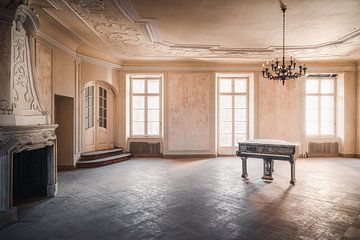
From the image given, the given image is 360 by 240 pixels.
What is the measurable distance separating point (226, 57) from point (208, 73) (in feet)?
3.70

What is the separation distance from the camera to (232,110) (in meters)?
10.2

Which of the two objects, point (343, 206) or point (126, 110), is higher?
point (126, 110)

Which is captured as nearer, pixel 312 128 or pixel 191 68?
pixel 191 68

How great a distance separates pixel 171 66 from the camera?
9.69 metres

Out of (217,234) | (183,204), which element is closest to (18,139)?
(183,204)

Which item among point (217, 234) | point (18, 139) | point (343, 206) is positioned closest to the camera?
point (217, 234)

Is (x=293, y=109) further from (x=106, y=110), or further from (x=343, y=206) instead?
(x=106, y=110)

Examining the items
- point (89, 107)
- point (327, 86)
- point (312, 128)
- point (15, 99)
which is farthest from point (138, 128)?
point (327, 86)

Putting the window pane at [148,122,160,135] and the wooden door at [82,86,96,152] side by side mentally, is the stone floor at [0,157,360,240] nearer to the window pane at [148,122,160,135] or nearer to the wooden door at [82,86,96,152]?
the wooden door at [82,86,96,152]

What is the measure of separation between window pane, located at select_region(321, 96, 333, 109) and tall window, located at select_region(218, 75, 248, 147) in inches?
116

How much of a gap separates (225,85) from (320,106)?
3.71 meters

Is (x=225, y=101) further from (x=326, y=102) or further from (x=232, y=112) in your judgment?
(x=326, y=102)

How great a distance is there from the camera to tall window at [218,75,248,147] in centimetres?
1012

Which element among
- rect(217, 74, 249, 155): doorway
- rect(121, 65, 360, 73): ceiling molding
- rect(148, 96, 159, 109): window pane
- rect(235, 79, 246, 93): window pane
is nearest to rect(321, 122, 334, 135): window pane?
rect(121, 65, 360, 73): ceiling molding
